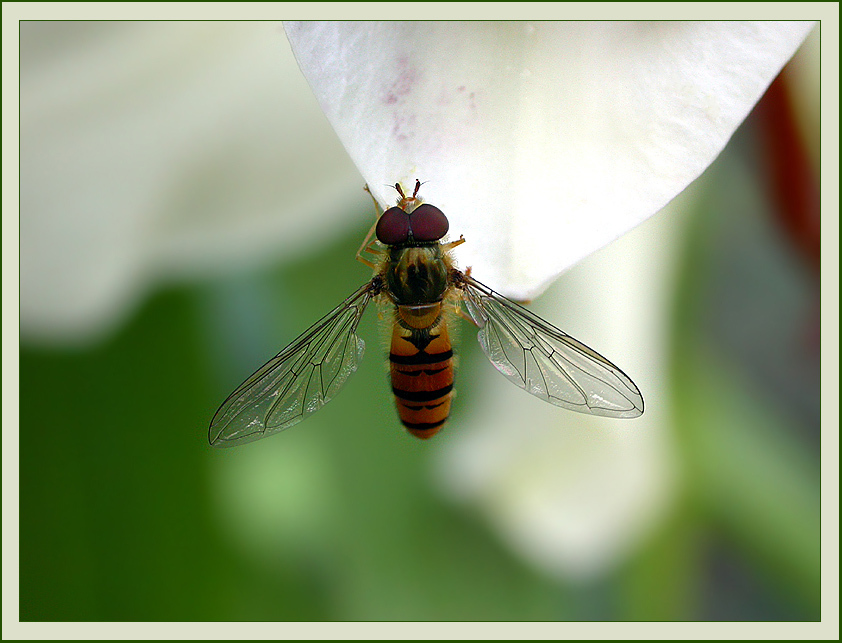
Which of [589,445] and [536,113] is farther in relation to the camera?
[589,445]

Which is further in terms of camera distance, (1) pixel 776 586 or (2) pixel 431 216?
(1) pixel 776 586

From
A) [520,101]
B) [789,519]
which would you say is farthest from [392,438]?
[520,101]

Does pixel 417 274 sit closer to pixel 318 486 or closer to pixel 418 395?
pixel 418 395

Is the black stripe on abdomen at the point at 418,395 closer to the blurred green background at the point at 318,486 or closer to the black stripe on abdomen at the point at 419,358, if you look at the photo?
the black stripe on abdomen at the point at 419,358

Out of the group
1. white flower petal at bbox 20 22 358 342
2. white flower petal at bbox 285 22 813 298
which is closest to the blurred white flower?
white flower petal at bbox 285 22 813 298

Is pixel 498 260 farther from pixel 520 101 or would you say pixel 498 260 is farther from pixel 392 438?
pixel 392 438

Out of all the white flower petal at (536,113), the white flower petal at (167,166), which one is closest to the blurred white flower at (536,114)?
the white flower petal at (536,113)

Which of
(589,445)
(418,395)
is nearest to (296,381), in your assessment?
(418,395)
